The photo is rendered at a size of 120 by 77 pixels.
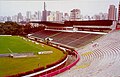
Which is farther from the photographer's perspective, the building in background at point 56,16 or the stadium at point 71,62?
the building in background at point 56,16

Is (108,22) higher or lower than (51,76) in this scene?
higher

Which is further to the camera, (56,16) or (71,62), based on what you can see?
(56,16)

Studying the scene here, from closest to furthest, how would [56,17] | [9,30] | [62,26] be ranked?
[62,26] < [9,30] < [56,17]

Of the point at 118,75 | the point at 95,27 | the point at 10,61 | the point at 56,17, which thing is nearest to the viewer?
the point at 118,75

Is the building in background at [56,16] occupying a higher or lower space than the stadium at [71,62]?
higher

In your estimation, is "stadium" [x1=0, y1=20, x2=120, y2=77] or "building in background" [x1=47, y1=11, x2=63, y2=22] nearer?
"stadium" [x1=0, y1=20, x2=120, y2=77]

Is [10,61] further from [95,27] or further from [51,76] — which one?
[95,27]

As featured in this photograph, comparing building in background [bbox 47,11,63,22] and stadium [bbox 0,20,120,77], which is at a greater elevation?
building in background [bbox 47,11,63,22]

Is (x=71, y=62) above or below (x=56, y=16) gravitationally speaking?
below

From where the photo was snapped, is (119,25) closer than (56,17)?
Yes

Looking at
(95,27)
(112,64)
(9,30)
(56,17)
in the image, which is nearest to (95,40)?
(95,27)
